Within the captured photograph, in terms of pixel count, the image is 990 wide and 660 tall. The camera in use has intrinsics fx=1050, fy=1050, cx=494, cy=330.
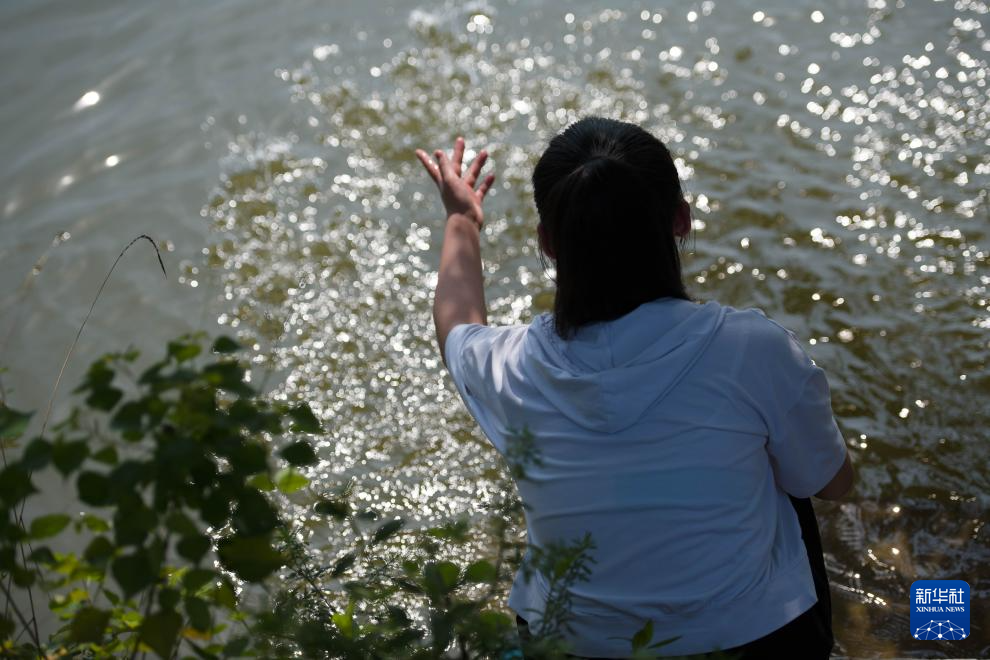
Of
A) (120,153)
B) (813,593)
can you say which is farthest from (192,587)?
(120,153)

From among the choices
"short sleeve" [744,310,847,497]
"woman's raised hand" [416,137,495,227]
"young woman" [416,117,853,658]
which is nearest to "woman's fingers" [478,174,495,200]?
"woman's raised hand" [416,137,495,227]

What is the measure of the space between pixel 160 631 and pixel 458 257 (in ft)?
4.00

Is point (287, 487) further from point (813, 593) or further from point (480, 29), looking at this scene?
point (480, 29)

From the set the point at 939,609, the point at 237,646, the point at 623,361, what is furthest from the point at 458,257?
the point at 939,609

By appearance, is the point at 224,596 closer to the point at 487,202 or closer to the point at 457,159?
the point at 457,159

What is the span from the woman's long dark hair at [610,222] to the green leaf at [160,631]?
88 cm

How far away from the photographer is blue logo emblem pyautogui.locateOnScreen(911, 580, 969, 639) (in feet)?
9.78

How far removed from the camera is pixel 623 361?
75.2 inches

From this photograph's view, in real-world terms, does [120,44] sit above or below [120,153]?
above

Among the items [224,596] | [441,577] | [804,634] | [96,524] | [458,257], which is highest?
[458,257]

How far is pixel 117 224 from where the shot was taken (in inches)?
199

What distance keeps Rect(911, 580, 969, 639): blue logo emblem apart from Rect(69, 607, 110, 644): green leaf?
2.28m

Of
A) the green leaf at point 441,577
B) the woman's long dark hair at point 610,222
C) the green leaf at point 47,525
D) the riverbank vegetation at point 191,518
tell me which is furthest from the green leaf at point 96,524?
the woman's long dark hair at point 610,222

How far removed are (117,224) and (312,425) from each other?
144 inches
